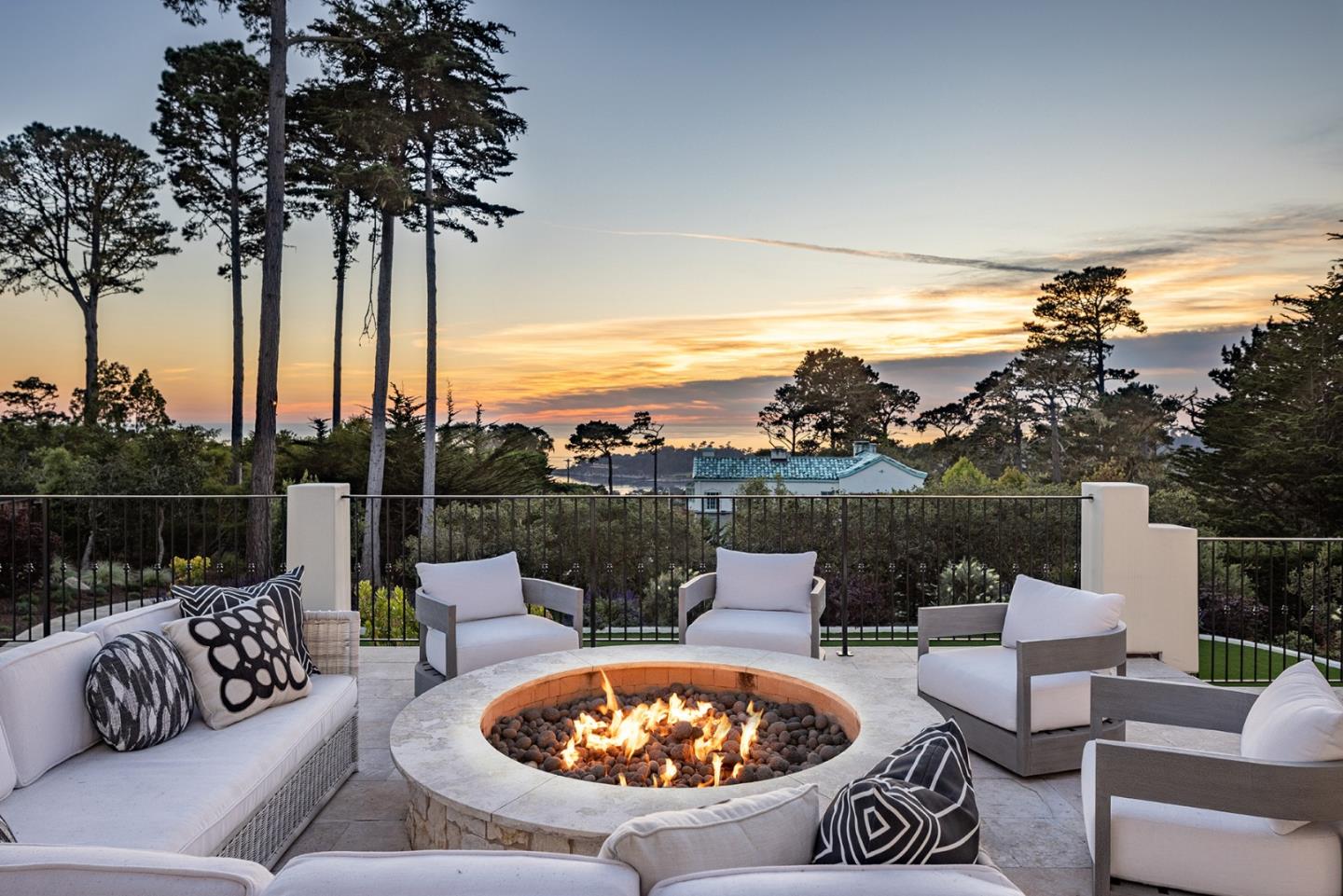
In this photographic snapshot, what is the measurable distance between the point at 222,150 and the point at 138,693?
1497cm

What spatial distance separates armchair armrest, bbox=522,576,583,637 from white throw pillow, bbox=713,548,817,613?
0.87 metres

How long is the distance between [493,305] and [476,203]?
2568 millimetres

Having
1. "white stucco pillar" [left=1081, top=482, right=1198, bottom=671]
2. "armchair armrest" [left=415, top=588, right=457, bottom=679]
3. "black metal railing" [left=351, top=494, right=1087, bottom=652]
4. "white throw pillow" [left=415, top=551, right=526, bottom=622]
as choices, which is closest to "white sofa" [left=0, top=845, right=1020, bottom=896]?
"armchair armrest" [left=415, top=588, right=457, bottom=679]

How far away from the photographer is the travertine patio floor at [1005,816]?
2.65m

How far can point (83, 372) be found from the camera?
13.9m

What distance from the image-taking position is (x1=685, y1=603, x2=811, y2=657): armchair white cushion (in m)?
4.20

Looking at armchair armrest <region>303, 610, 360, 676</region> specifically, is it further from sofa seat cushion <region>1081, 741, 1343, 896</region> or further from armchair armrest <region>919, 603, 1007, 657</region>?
sofa seat cushion <region>1081, 741, 1343, 896</region>

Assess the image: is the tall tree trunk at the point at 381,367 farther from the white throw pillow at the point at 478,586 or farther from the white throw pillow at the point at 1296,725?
the white throw pillow at the point at 1296,725

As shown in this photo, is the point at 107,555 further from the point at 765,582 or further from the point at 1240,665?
the point at 1240,665

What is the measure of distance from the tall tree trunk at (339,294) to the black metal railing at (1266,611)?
1395 centimetres

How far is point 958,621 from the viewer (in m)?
3.94

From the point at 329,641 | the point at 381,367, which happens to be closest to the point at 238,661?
the point at 329,641

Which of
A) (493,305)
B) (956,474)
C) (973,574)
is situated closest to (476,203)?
(493,305)

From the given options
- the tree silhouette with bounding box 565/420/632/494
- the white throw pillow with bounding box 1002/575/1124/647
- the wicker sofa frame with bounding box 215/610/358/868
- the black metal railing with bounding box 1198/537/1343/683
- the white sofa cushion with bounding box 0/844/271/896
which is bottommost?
the black metal railing with bounding box 1198/537/1343/683
